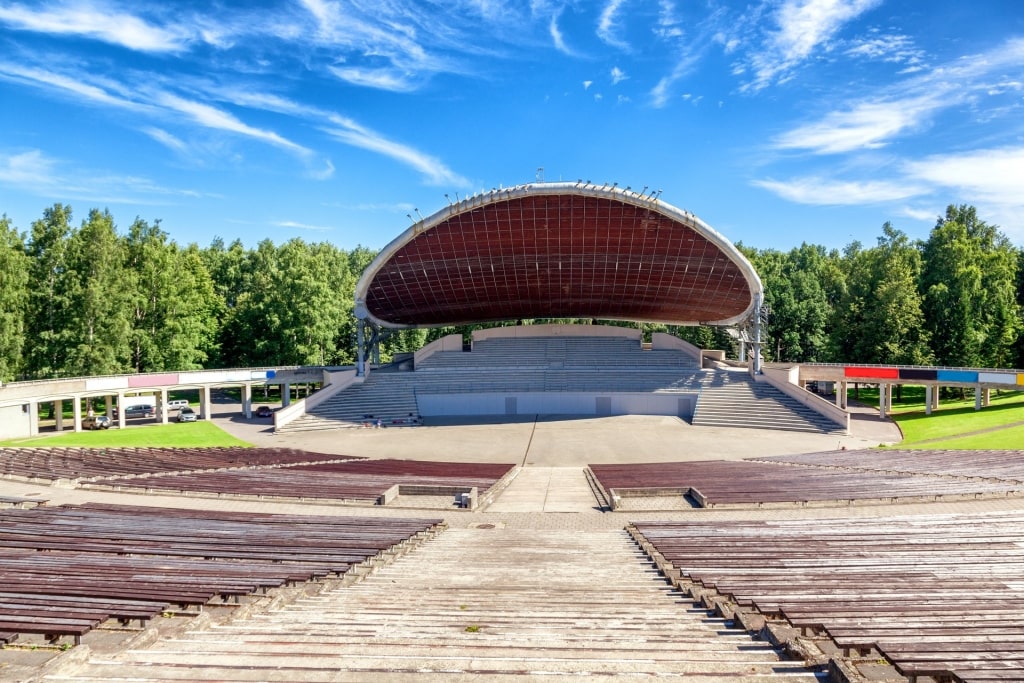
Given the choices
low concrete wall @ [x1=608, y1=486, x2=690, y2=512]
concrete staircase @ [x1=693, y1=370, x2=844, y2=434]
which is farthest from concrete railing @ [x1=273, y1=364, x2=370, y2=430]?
low concrete wall @ [x1=608, y1=486, x2=690, y2=512]

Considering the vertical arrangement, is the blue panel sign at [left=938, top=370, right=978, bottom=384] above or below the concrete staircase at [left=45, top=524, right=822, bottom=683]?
above

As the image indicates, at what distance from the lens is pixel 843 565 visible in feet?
40.7

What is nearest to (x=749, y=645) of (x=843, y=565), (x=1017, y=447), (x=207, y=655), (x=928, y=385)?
(x=843, y=565)

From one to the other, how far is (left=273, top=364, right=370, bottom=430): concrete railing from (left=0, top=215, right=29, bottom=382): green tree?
21820 mm

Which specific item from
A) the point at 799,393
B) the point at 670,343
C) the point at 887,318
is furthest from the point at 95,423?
the point at 887,318

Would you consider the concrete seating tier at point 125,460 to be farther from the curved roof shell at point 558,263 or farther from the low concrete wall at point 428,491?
the curved roof shell at point 558,263

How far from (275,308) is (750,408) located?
49405mm

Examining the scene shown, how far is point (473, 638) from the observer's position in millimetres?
8383

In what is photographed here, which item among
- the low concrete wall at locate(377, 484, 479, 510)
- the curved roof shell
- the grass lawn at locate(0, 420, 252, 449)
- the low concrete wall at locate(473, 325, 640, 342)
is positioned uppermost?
the curved roof shell

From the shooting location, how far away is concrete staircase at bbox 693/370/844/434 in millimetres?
43438

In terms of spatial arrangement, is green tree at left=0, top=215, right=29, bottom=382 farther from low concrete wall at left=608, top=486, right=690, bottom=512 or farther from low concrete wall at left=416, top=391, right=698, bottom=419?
low concrete wall at left=608, top=486, right=690, bottom=512

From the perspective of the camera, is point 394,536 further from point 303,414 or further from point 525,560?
point 303,414

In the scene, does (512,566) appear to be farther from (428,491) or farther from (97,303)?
(97,303)

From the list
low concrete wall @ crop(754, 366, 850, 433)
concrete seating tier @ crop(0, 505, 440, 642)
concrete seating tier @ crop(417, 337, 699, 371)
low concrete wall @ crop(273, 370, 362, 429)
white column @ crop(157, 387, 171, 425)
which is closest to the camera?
concrete seating tier @ crop(0, 505, 440, 642)
